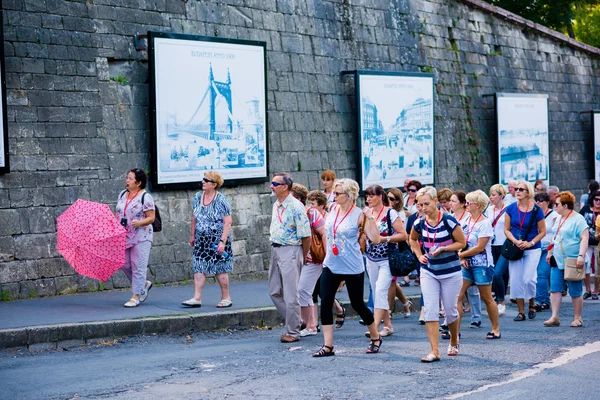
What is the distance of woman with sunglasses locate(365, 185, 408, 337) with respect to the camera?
34.6 ft

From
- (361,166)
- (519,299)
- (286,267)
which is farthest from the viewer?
(361,166)

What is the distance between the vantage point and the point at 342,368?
342 inches

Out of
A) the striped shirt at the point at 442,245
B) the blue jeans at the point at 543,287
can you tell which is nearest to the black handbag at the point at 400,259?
the striped shirt at the point at 442,245

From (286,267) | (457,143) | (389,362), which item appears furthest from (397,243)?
(457,143)

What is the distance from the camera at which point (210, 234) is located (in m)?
12.0

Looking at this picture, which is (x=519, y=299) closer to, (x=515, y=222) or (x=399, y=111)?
(x=515, y=222)

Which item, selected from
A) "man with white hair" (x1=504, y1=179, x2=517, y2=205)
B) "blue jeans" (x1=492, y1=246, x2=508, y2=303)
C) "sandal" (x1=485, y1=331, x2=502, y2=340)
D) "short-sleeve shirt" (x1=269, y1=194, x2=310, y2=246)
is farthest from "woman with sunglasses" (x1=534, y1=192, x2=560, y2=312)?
"short-sleeve shirt" (x1=269, y1=194, x2=310, y2=246)

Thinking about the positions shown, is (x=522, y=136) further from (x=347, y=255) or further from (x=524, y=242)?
(x=347, y=255)

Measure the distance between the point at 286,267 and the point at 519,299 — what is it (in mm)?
3333

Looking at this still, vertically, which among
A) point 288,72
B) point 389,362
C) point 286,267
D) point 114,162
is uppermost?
point 288,72

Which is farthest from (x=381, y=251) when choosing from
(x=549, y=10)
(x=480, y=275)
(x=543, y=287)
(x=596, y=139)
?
(x=549, y=10)

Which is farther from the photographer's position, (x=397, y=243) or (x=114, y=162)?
(x=114, y=162)

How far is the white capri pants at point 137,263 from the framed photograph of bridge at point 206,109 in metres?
2.66

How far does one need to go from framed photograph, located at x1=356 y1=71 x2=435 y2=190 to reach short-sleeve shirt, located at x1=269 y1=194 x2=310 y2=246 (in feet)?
26.5
